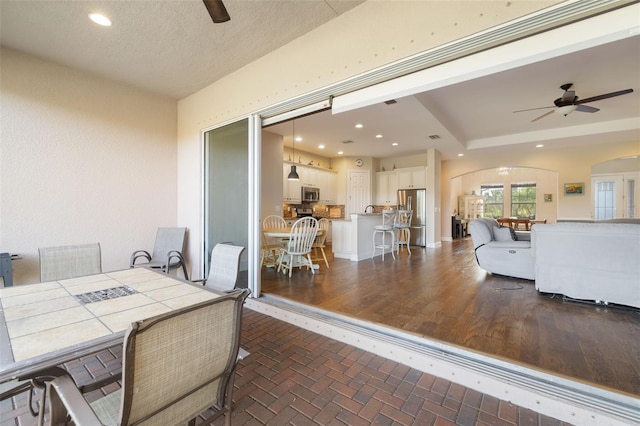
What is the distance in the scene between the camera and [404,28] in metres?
2.07

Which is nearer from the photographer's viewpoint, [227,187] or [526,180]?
[227,187]

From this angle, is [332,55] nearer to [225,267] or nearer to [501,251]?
[225,267]

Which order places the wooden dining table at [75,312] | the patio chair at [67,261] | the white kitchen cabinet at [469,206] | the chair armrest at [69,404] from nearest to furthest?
the chair armrest at [69,404] → the wooden dining table at [75,312] → the patio chair at [67,261] → the white kitchen cabinet at [469,206]

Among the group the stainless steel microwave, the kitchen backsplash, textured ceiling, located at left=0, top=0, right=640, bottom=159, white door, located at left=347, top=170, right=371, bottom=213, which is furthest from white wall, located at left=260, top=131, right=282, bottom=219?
white door, located at left=347, top=170, right=371, bottom=213

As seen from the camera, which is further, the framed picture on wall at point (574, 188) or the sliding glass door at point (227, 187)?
the framed picture on wall at point (574, 188)

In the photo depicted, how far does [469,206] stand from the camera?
11.4m

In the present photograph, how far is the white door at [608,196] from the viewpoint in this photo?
7.84 metres

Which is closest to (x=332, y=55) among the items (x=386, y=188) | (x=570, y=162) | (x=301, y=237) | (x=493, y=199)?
→ (x=301, y=237)

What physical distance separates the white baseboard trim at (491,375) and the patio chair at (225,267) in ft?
3.14

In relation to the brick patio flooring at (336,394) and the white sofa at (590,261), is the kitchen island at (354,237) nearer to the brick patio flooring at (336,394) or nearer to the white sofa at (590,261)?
the white sofa at (590,261)

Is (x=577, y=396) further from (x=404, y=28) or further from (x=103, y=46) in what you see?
(x=103, y=46)

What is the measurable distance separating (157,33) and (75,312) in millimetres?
2789

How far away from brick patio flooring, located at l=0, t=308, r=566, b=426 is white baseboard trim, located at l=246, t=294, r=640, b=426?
54mm

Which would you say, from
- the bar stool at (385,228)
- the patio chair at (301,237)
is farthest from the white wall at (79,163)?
the bar stool at (385,228)
